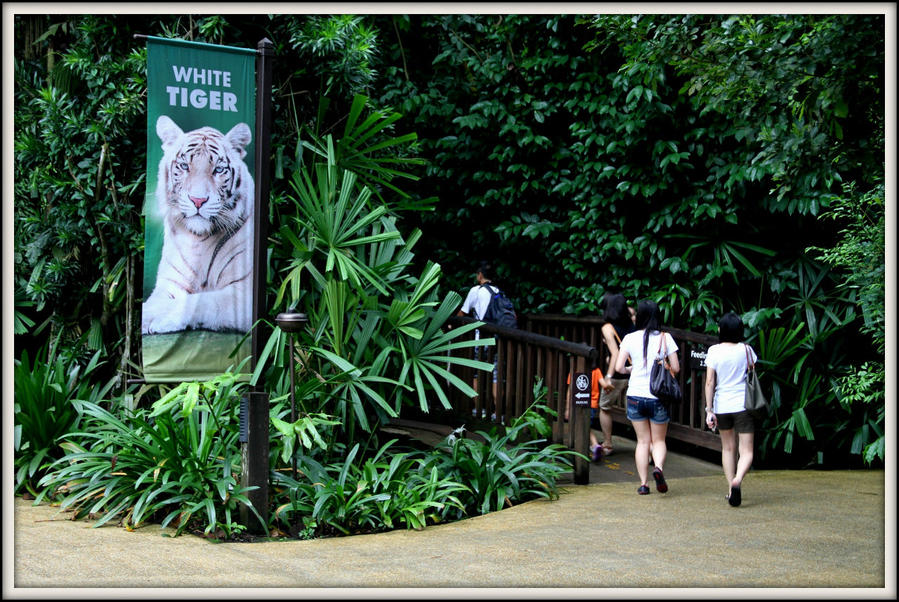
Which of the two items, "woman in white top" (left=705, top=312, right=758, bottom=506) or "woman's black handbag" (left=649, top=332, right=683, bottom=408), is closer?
"woman in white top" (left=705, top=312, right=758, bottom=506)

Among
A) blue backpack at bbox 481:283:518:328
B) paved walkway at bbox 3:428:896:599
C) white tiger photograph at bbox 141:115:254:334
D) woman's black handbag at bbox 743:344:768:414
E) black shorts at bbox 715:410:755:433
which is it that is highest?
white tiger photograph at bbox 141:115:254:334

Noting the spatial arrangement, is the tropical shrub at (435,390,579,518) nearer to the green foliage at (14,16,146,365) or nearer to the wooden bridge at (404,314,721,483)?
the wooden bridge at (404,314,721,483)

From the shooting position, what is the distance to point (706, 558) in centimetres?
565

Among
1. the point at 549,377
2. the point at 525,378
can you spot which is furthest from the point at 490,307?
the point at 549,377

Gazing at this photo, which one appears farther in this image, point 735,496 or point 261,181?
point 261,181

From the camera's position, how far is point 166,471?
665 cm

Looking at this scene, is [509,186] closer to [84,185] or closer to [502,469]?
[502,469]

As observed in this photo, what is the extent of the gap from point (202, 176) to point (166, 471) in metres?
2.14

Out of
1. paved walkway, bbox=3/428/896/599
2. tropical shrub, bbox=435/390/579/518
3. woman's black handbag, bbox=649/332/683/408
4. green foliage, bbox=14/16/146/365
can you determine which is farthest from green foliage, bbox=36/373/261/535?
woman's black handbag, bbox=649/332/683/408

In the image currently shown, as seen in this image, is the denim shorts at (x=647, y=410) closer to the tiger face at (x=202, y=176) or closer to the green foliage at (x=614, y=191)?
the green foliage at (x=614, y=191)

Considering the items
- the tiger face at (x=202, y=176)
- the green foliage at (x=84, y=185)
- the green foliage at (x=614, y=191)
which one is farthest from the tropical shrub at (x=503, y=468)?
the green foliage at (x=84, y=185)

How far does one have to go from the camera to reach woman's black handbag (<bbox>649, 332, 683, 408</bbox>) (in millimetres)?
7234

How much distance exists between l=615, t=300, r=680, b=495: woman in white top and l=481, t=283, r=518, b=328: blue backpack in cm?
223

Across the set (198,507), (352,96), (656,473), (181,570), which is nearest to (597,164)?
(352,96)
